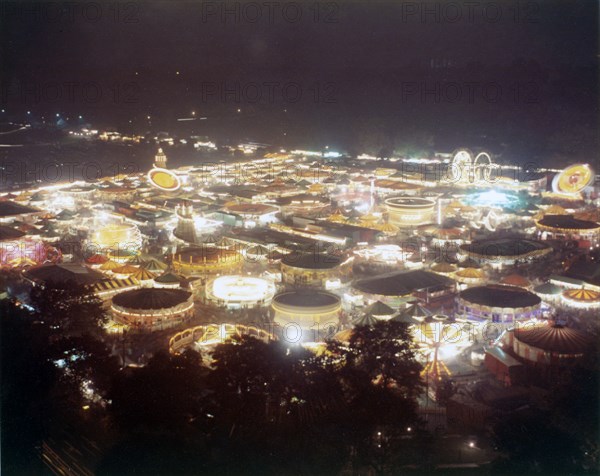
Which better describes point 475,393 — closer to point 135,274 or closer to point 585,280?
point 585,280

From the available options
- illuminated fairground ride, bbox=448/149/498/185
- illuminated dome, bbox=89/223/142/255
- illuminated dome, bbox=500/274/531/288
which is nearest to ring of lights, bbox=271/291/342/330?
illuminated dome, bbox=500/274/531/288

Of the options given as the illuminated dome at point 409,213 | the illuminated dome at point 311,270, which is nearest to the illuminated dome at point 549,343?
the illuminated dome at point 311,270

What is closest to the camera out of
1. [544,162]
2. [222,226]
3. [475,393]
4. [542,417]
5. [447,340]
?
[542,417]

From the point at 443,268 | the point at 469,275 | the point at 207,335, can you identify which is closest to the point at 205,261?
the point at 207,335

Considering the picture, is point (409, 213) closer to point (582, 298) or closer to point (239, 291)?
point (582, 298)

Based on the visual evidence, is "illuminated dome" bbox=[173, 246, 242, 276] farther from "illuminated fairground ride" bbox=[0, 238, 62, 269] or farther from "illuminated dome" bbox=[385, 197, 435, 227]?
"illuminated dome" bbox=[385, 197, 435, 227]

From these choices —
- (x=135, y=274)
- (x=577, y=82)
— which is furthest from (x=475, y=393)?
(x=577, y=82)
